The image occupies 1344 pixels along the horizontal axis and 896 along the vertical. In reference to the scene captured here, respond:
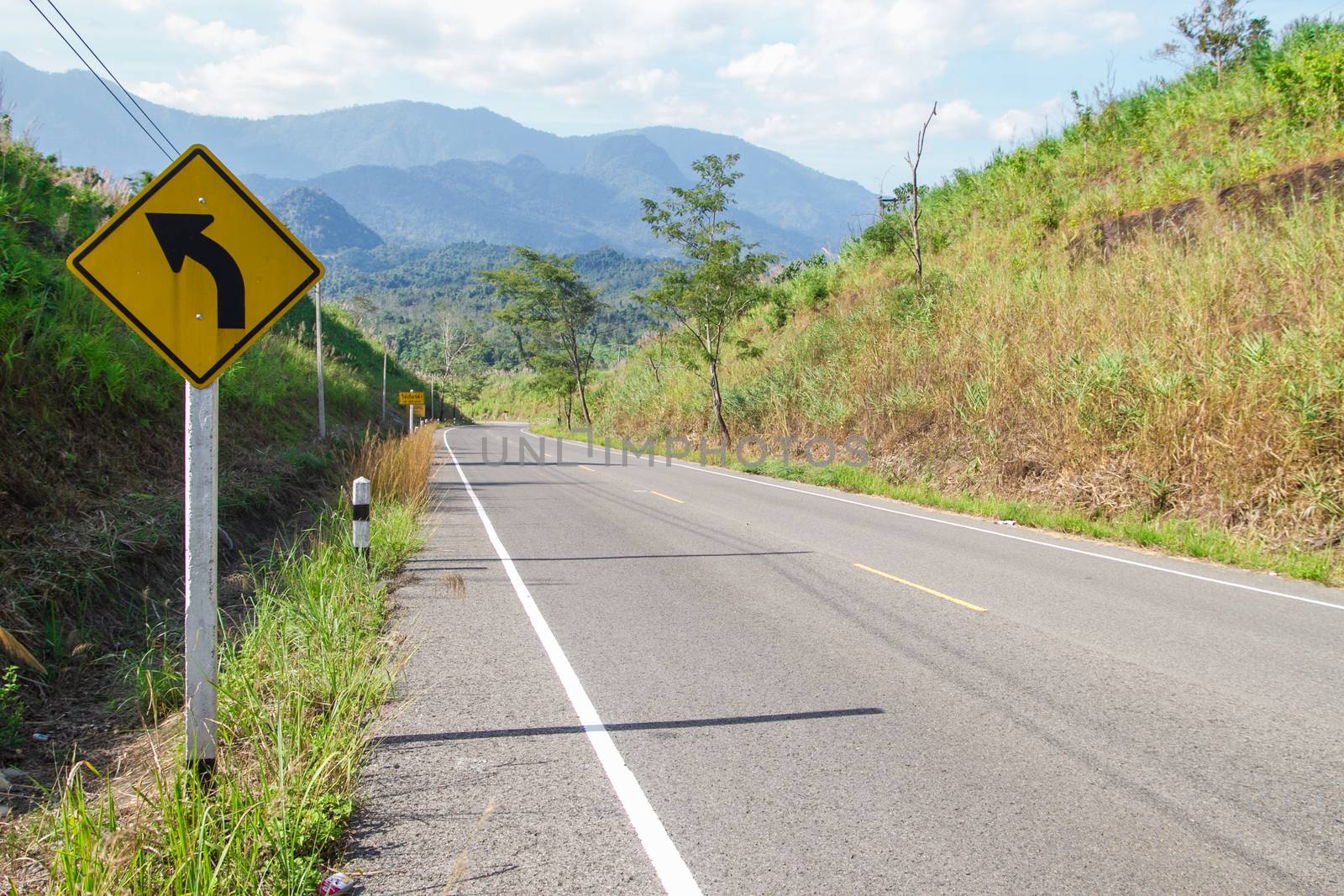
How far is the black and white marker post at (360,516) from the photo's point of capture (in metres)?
7.43

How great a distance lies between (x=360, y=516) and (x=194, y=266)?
14.5 ft

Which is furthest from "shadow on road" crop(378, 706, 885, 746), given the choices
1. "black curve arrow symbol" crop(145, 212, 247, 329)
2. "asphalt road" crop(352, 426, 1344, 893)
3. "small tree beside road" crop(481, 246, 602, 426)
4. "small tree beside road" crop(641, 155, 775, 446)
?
"small tree beside road" crop(481, 246, 602, 426)

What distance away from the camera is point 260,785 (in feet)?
11.0

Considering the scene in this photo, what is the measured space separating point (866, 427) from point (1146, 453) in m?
8.14

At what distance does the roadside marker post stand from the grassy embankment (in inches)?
369

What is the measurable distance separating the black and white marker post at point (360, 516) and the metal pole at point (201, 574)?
13.1ft

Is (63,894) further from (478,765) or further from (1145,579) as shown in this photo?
(1145,579)

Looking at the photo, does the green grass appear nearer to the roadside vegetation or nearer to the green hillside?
the roadside vegetation

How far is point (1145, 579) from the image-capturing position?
7895 mm

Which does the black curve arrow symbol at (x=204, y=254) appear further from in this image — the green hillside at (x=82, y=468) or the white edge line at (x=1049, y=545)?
the white edge line at (x=1049, y=545)

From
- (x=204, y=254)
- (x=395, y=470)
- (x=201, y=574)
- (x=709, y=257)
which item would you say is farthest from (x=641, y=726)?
(x=709, y=257)

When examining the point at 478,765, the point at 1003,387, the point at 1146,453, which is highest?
the point at 1003,387

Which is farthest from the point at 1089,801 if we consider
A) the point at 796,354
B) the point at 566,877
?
the point at 796,354

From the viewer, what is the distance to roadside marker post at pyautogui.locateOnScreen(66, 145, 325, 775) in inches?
134
